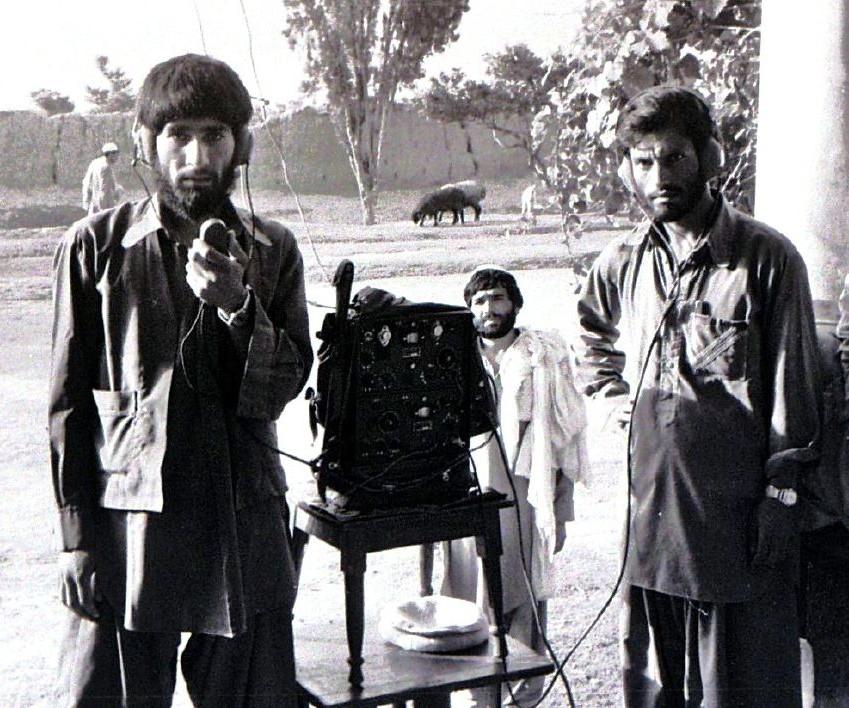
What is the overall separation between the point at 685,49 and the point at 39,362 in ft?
17.8

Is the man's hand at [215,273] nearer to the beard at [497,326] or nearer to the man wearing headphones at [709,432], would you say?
the man wearing headphones at [709,432]

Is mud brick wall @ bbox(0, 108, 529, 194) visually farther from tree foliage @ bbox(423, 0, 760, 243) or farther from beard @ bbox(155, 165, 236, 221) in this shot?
beard @ bbox(155, 165, 236, 221)

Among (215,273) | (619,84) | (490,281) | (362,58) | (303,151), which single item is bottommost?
(490,281)

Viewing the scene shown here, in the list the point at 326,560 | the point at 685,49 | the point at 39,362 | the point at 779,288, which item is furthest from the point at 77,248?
the point at 39,362

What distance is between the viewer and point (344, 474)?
266cm

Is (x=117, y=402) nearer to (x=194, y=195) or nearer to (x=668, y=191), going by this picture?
(x=194, y=195)

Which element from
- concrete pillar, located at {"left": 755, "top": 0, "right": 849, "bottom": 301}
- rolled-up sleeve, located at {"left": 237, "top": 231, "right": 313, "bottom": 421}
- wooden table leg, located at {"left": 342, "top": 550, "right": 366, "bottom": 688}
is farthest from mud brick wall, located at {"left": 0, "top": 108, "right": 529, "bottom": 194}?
wooden table leg, located at {"left": 342, "top": 550, "right": 366, "bottom": 688}

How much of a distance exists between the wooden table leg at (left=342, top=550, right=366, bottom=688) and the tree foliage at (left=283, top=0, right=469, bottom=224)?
457cm

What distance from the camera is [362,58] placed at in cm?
683

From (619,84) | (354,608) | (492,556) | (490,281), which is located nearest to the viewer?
(354,608)

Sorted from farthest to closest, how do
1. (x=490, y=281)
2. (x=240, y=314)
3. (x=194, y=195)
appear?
(x=490, y=281) → (x=194, y=195) → (x=240, y=314)

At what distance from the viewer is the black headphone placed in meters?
2.56

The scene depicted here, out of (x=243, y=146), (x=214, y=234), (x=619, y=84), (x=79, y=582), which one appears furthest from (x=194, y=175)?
(x=619, y=84)

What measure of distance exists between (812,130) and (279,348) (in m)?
2.05
